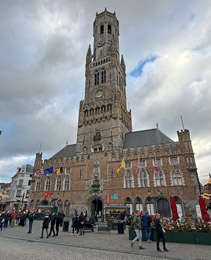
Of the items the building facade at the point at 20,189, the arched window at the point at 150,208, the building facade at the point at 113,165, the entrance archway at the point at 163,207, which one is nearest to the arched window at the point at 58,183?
the building facade at the point at 113,165

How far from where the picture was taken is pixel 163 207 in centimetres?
2631

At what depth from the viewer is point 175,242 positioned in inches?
425

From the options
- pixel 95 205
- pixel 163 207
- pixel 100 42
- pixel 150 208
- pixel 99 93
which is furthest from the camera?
pixel 100 42

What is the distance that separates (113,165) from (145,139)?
28.4 feet

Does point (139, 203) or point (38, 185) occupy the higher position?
point (38, 185)

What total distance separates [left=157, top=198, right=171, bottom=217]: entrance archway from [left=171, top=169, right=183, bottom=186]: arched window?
123 inches

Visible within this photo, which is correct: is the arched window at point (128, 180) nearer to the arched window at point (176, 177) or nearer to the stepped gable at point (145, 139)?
the stepped gable at point (145, 139)

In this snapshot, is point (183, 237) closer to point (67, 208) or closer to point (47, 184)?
point (67, 208)

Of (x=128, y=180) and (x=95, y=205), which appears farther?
(x=95, y=205)

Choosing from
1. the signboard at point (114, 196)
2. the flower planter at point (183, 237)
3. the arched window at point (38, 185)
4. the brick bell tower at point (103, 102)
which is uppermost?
the brick bell tower at point (103, 102)

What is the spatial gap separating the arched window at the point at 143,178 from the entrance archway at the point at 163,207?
3196 millimetres

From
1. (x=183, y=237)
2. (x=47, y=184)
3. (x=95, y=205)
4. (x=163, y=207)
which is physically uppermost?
(x=47, y=184)

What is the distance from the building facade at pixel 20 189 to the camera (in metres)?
51.2

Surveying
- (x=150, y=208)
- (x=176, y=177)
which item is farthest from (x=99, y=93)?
Result: (x=150, y=208)
